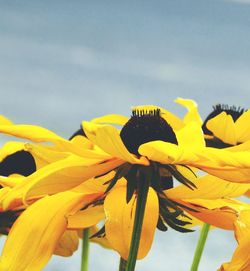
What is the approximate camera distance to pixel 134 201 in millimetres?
874

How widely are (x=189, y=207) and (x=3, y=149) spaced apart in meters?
0.48

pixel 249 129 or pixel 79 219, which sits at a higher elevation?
pixel 249 129

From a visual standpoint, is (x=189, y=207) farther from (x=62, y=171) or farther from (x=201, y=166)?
(x=62, y=171)

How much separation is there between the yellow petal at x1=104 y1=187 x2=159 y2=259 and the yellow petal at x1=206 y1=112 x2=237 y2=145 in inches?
23.1

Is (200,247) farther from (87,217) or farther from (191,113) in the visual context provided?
(191,113)

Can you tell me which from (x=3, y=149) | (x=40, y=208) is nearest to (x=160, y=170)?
(x=40, y=208)

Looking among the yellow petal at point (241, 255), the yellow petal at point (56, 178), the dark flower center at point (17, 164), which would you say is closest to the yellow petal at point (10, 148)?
the dark flower center at point (17, 164)

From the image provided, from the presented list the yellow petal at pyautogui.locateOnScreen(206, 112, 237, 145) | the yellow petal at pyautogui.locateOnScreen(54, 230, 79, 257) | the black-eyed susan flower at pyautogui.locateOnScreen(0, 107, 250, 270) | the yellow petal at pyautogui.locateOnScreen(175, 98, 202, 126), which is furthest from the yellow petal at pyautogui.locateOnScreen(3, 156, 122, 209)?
the yellow petal at pyautogui.locateOnScreen(206, 112, 237, 145)

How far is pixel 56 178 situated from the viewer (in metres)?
0.77

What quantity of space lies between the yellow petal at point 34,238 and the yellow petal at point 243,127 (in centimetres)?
61

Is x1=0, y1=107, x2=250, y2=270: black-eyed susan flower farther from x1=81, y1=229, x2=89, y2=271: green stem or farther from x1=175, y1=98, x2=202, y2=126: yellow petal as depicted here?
x1=175, y1=98, x2=202, y2=126: yellow petal

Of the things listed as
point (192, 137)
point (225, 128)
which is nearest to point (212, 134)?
point (225, 128)

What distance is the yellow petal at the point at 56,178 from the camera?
765mm

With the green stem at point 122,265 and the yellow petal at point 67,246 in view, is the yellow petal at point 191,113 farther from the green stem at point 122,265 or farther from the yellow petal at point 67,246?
the green stem at point 122,265
